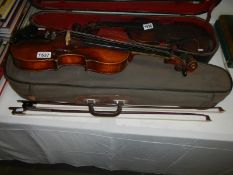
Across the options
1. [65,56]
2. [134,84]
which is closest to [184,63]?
[134,84]

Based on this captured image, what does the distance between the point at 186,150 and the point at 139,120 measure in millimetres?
245

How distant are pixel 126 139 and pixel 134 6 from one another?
64 centimetres

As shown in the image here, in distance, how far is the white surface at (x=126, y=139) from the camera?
0.90 m

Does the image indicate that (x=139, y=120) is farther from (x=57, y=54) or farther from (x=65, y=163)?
(x=65, y=163)

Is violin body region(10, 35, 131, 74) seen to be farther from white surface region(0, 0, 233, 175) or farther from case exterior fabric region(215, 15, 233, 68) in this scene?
case exterior fabric region(215, 15, 233, 68)

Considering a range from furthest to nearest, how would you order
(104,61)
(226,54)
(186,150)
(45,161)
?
(45,161) → (226,54) → (186,150) → (104,61)

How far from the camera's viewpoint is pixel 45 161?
1237 millimetres

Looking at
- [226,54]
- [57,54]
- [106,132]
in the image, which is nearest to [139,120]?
[106,132]

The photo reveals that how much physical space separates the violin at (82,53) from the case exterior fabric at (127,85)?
3 cm

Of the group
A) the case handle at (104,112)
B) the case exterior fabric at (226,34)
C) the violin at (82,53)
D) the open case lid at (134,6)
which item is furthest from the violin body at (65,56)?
the case exterior fabric at (226,34)

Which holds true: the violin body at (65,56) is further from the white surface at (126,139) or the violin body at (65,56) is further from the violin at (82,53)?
the white surface at (126,139)

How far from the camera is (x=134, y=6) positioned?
1156mm

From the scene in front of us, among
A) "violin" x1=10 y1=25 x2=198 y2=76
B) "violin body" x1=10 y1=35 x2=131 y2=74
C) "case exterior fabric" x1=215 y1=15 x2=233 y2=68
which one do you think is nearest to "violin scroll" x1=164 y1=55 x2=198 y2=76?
"violin" x1=10 y1=25 x2=198 y2=76

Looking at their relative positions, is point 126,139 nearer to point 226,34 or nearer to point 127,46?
point 127,46
